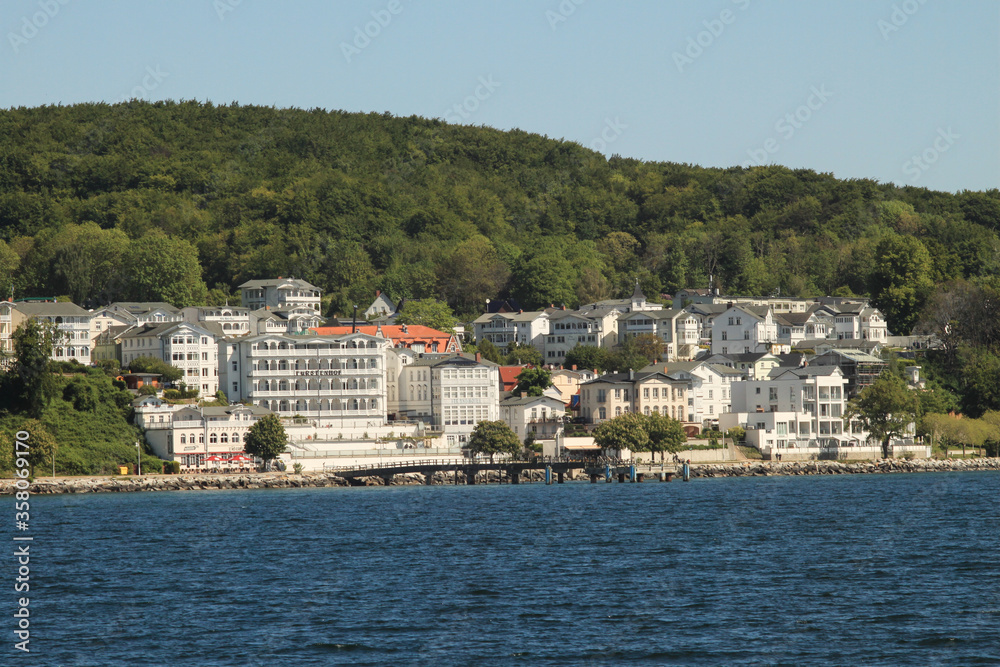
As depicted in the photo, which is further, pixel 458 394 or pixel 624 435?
pixel 458 394

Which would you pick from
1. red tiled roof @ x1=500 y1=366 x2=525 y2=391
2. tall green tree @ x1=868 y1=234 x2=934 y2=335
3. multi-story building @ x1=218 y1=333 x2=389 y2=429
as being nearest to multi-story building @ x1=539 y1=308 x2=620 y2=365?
red tiled roof @ x1=500 y1=366 x2=525 y2=391

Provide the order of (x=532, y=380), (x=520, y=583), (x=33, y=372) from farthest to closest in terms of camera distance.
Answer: (x=532, y=380)
(x=33, y=372)
(x=520, y=583)

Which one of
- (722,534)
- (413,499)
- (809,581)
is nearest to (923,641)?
(809,581)

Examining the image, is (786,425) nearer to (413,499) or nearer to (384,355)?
(384,355)

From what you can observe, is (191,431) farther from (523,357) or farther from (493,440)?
(523,357)

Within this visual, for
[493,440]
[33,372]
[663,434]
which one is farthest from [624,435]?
[33,372]

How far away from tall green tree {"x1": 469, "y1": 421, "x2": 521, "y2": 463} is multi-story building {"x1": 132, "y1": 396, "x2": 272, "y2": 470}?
14.3 meters

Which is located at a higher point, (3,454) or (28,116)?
(28,116)

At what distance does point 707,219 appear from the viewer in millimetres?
152625

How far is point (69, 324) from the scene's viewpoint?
305 feet

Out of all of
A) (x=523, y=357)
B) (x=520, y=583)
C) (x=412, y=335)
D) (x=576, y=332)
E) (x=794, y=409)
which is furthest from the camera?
(x=576, y=332)

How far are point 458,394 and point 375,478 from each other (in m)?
11.9

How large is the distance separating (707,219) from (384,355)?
6843 centimetres

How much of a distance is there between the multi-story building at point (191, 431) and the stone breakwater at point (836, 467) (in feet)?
91.5
